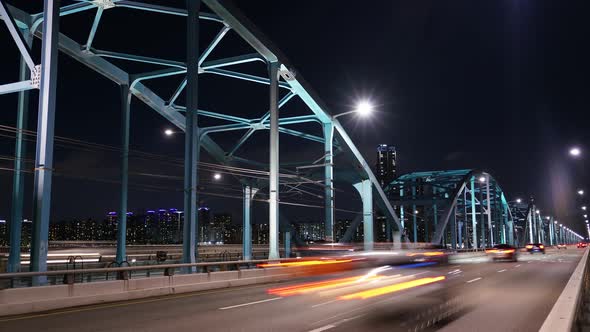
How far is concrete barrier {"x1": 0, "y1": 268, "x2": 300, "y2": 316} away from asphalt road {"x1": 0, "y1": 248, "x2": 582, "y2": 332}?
2.14ft

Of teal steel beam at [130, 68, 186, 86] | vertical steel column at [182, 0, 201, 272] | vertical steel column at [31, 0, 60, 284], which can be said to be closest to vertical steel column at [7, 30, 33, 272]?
vertical steel column at [31, 0, 60, 284]

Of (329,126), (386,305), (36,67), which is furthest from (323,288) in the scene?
(329,126)

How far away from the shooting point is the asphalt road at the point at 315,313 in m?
10.5

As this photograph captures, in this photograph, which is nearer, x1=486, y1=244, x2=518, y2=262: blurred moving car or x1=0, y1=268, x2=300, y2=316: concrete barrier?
x1=0, y1=268, x2=300, y2=316: concrete barrier

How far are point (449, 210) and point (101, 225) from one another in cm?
11741

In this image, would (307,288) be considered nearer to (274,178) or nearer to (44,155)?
(44,155)

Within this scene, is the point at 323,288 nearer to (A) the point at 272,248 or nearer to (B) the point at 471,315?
(B) the point at 471,315

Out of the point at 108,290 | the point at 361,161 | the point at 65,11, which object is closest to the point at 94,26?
the point at 65,11

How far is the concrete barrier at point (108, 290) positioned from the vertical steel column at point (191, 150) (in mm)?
3707

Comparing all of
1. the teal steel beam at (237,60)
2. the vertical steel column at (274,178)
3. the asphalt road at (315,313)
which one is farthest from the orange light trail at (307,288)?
the teal steel beam at (237,60)

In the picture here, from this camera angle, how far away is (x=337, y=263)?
27.1 m

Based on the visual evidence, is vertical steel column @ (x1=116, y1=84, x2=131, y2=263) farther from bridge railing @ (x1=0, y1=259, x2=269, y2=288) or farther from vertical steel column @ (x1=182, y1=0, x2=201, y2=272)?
vertical steel column @ (x1=182, y1=0, x2=201, y2=272)

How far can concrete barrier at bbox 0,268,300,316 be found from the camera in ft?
42.4

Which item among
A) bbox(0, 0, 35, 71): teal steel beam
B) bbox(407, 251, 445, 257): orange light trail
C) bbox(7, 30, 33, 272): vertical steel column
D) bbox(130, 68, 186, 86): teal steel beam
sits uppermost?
bbox(130, 68, 186, 86): teal steel beam
